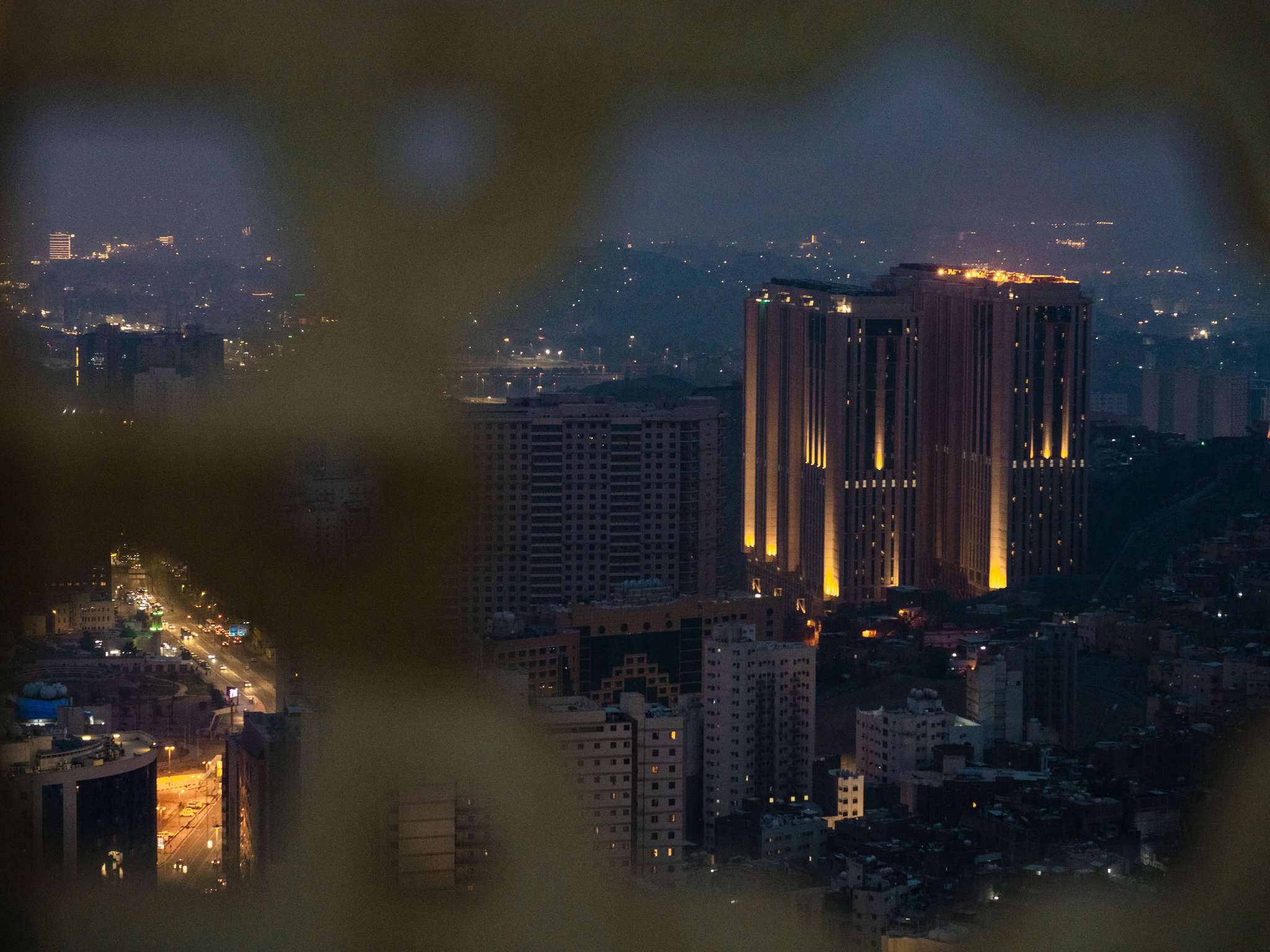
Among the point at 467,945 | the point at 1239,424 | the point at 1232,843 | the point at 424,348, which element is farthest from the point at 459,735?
the point at 1239,424

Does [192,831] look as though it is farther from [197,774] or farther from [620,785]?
[620,785]

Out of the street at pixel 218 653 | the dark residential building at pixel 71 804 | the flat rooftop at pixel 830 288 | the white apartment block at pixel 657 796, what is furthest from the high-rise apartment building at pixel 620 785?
the flat rooftop at pixel 830 288

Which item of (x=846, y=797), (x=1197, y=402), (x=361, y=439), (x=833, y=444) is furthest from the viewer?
(x=833, y=444)

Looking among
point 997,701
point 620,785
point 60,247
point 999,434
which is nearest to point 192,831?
point 620,785

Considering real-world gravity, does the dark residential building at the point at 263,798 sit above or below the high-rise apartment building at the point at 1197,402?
below

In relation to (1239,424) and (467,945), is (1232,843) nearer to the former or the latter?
(467,945)

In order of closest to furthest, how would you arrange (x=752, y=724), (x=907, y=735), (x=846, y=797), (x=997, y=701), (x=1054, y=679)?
(x=752, y=724), (x=846, y=797), (x=907, y=735), (x=997, y=701), (x=1054, y=679)

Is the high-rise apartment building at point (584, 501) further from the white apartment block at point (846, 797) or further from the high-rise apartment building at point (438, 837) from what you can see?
the white apartment block at point (846, 797)
